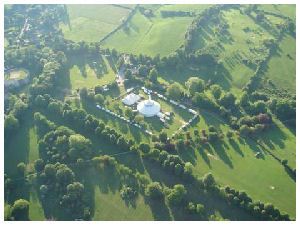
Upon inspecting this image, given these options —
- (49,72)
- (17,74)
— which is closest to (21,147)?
(49,72)

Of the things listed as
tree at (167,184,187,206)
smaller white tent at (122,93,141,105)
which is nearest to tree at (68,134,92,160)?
smaller white tent at (122,93,141,105)

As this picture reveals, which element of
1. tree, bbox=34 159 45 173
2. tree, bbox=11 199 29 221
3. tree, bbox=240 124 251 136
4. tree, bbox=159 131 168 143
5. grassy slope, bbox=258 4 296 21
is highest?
grassy slope, bbox=258 4 296 21

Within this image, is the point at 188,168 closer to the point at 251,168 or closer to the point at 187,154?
the point at 187,154

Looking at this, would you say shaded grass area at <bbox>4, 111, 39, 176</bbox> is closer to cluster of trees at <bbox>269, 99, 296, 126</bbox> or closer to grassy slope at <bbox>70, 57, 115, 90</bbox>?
grassy slope at <bbox>70, 57, 115, 90</bbox>

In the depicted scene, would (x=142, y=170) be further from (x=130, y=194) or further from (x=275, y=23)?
(x=275, y=23)

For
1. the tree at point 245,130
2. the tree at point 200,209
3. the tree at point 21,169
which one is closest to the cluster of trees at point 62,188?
the tree at point 21,169

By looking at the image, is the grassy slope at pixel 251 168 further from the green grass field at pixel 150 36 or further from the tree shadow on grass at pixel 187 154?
the green grass field at pixel 150 36
